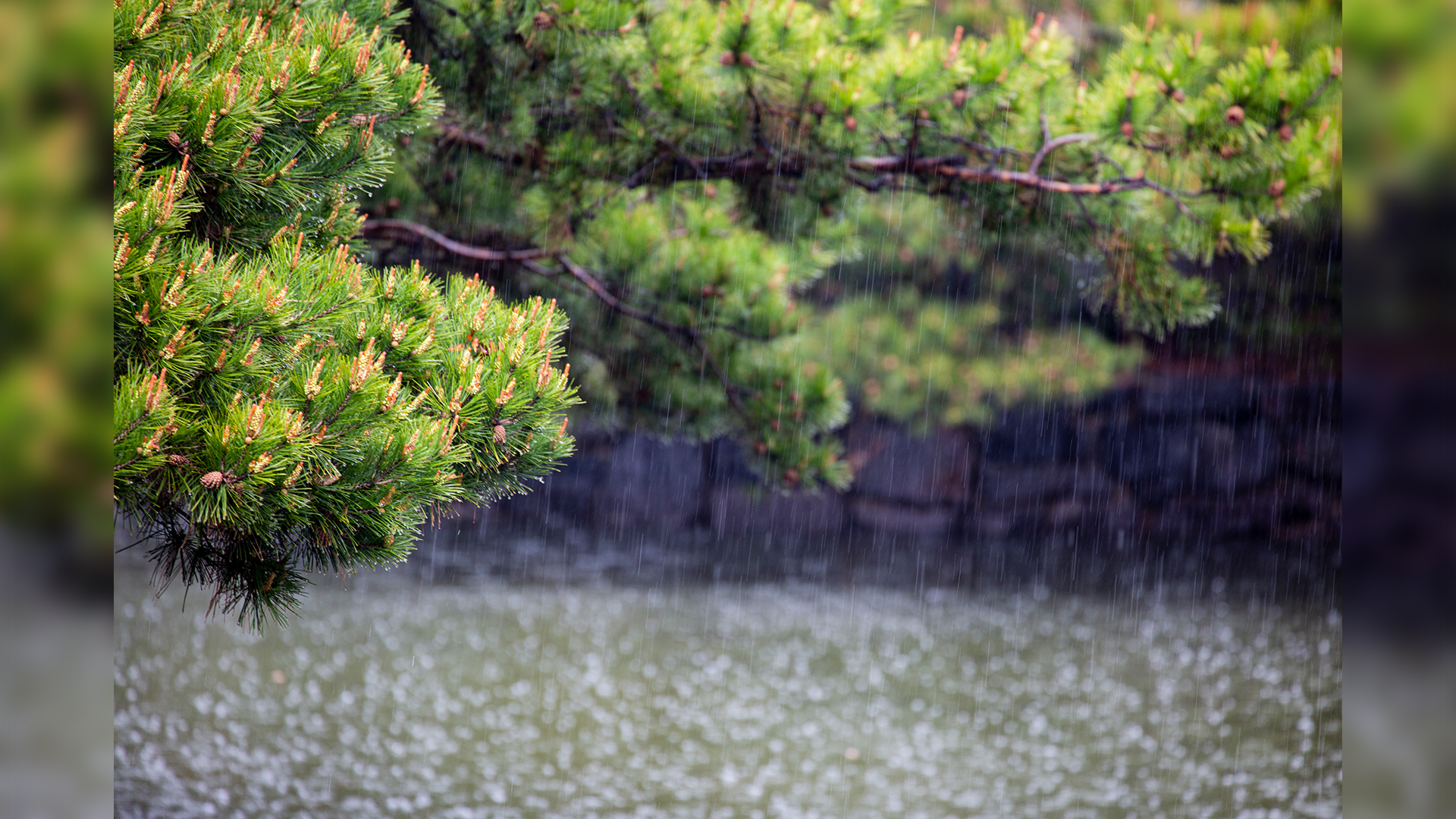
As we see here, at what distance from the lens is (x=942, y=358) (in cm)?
568

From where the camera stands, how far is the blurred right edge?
264mm

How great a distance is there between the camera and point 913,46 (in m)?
2.14

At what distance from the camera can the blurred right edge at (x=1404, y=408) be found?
0.26 metres

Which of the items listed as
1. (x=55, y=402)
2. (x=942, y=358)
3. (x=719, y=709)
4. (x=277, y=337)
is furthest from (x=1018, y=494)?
(x=55, y=402)

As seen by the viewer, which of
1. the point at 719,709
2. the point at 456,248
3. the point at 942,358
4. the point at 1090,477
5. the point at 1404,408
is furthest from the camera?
the point at 1090,477

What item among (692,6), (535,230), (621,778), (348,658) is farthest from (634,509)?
(692,6)

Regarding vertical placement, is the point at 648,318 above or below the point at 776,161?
below

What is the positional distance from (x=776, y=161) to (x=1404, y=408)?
7.10 ft

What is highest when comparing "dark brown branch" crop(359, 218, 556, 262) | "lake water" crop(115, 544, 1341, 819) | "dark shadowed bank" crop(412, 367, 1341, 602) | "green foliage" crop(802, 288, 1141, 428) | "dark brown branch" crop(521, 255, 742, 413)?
"green foliage" crop(802, 288, 1141, 428)

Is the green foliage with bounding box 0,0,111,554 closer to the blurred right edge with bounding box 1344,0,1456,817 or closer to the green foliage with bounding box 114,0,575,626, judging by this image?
the blurred right edge with bounding box 1344,0,1456,817

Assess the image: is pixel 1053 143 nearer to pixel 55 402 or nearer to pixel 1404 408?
pixel 1404 408

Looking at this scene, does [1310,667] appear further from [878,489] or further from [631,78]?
[631,78]

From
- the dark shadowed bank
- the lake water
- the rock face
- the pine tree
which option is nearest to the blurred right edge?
the pine tree

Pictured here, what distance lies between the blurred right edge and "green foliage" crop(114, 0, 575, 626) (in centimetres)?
103
